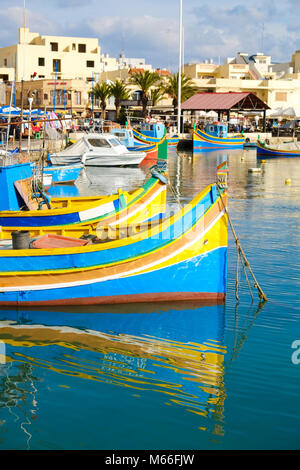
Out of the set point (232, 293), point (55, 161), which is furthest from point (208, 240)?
point (55, 161)

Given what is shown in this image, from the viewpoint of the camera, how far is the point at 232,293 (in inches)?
466

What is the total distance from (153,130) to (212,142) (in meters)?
7.94

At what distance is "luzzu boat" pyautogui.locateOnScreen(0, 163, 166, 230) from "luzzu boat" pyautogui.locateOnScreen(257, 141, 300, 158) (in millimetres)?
35090

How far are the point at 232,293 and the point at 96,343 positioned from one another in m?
3.57

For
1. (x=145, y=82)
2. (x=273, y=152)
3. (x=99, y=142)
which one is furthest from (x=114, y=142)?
(x=145, y=82)

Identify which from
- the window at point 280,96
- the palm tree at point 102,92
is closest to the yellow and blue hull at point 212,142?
the palm tree at point 102,92

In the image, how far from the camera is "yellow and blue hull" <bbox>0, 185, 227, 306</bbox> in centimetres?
1034

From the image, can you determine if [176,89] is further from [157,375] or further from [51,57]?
→ [157,375]

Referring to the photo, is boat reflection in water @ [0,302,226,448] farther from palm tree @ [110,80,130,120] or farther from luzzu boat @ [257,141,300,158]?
palm tree @ [110,80,130,120]

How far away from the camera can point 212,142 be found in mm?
55438

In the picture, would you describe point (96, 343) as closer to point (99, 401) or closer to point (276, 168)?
point (99, 401)

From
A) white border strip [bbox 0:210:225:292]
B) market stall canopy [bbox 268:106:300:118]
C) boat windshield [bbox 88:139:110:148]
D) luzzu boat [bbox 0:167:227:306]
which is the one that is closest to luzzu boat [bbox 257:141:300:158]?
market stall canopy [bbox 268:106:300:118]

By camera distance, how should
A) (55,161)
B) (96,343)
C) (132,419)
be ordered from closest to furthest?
(132,419), (96,343), (55,161)

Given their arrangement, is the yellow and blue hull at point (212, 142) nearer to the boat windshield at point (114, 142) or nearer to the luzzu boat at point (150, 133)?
the luzzu boat at point (150, 133)
